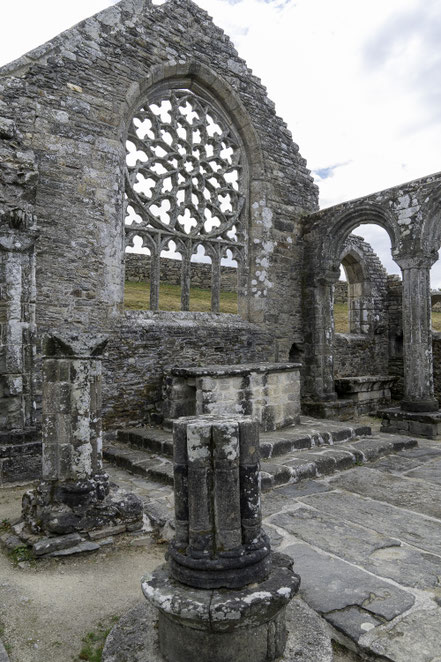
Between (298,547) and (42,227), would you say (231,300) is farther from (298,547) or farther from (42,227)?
(298,547)

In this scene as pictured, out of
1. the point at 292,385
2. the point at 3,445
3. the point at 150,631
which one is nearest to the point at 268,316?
the point at 292,385

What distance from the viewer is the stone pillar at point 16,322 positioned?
4.80m

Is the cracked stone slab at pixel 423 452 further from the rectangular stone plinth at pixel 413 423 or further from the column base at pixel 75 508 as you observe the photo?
the column base at pixel 75 508

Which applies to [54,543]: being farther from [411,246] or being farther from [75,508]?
[411,246]

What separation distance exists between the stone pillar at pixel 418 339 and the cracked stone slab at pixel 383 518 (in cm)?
357

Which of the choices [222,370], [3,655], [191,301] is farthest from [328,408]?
[191,301]

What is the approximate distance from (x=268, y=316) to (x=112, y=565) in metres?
6.08

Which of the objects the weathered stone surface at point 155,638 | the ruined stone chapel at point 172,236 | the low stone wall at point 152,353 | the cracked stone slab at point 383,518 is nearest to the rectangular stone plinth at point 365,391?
the ruined stone chapel at point 172,236

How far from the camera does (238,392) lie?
593 cm

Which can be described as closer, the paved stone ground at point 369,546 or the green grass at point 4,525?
the paved stone ground at point 369,546

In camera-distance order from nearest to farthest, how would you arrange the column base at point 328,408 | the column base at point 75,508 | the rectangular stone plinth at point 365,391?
the column base at point 75,508 → the column base at point 328,408 → the rectangular stone plinth at point 365,391

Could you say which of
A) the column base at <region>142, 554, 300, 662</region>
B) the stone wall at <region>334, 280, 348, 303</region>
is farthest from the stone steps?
the stone wall at <region>334, 280, 348, 303</region>

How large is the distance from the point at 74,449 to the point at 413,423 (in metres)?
5.57

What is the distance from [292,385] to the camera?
264 inches
